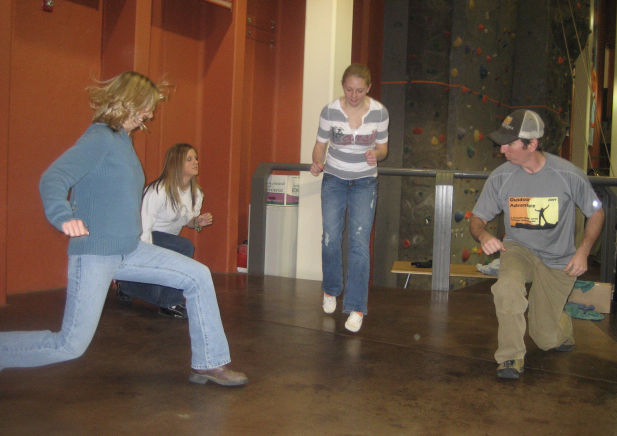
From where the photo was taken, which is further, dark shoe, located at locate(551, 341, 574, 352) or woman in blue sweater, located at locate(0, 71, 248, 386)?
dark shoe, located at locate(551, 341, 574, 352)

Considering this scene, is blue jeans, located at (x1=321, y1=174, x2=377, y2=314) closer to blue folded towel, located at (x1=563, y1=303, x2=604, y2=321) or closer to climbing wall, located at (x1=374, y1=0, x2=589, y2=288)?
blue folded towel, located at (x1=563, y1=303, x2=604, y2=321)

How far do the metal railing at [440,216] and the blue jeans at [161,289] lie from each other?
64.7 inches

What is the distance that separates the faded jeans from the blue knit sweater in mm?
1750

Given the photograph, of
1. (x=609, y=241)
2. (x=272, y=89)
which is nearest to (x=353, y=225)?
(x=609, y=241)

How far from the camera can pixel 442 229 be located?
5633mm

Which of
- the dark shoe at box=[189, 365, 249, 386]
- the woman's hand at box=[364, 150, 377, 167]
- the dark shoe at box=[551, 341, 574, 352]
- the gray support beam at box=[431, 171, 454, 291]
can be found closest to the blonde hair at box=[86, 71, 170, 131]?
the dark shoe at box=[189, 365, 249, 386]

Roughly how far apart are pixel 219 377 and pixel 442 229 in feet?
10.7

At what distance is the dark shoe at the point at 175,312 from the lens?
13.8 feet

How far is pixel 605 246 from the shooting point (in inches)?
206

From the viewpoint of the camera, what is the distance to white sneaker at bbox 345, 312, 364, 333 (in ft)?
12.9

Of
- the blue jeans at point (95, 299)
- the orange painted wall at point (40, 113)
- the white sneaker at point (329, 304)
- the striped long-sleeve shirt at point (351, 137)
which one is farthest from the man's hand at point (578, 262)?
the orange painted wall at point (40, 113)

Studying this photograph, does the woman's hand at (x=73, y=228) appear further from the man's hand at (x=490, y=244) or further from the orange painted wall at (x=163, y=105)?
the orange painted wall at (x=163, y=105)

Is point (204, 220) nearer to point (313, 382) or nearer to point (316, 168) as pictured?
point (316, 168)

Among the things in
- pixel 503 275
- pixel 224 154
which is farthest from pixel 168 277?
pixel 224 154
